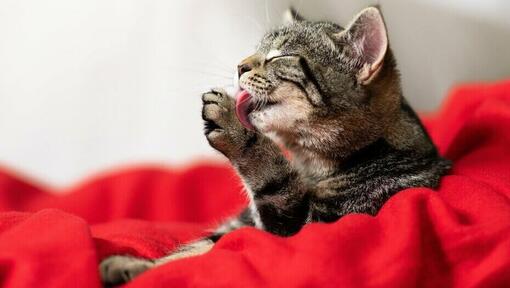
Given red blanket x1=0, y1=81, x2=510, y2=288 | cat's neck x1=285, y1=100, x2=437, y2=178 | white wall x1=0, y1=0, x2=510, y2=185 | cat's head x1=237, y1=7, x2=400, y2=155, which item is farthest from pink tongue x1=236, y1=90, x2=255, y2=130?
white wall x1=0, y1=0, x2=510, y2=185

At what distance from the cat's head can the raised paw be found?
0.29m

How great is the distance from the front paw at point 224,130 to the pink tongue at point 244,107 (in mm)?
13

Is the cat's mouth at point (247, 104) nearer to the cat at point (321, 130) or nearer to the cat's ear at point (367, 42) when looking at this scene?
the cat at point (321, 130)

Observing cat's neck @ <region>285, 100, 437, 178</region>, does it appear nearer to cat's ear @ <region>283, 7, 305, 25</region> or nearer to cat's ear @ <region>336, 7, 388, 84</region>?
cat's ear @ <region>336, 7, 388, 84</region>

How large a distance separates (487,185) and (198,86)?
3.58 feet

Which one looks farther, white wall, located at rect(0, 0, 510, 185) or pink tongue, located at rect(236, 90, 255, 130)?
white wall, located at rect(0, 0, 510, 185)

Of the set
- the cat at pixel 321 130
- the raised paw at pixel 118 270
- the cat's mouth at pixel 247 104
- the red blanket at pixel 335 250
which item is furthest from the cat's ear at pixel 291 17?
the raised paw at pixel 118 270

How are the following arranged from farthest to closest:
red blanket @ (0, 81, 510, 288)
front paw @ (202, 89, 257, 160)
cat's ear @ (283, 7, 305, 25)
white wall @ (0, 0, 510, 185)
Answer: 1. white wall @ (0, 0, 510, 185)
2. cat's ear @ (283, 7, 305, 25)
3. front paw @ (202, 89, 257, 160)
4. red blanket @ (0, 81, 510, 288)

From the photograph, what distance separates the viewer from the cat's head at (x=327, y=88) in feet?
3.47

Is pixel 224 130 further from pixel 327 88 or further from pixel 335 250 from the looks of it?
pixel 335 250

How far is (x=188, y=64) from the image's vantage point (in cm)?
197

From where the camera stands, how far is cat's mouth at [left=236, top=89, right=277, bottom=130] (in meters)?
1.06

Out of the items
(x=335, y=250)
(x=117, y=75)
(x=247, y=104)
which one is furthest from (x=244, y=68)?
(x=117, y=75)

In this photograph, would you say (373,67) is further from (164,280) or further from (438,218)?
(164,280)
